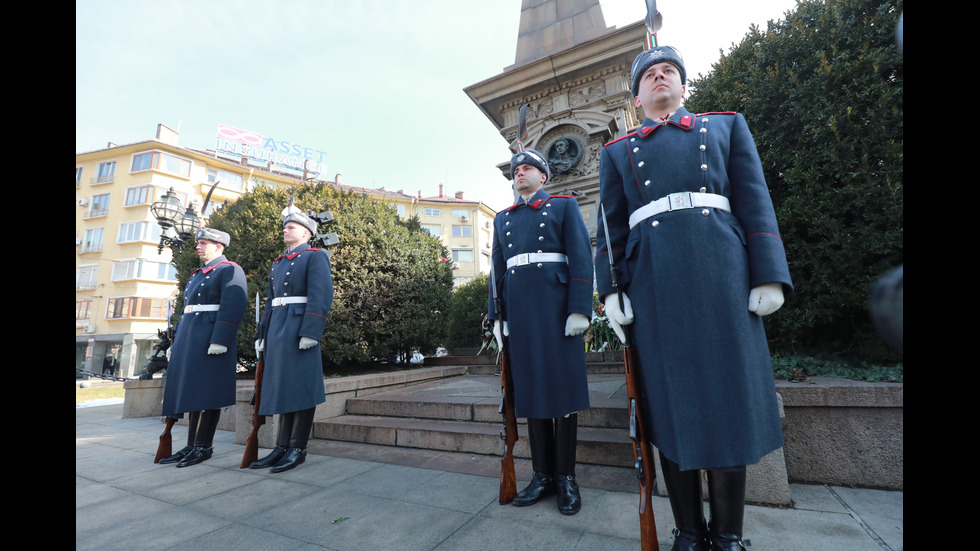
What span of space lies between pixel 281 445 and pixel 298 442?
17 cm

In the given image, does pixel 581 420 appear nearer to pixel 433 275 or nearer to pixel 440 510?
pixel 440 510

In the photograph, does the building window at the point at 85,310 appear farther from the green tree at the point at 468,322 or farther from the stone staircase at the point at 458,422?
the stone staircase at the point at 458,422

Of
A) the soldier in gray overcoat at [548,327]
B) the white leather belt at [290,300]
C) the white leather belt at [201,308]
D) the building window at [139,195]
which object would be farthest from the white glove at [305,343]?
the building window at [139,195]

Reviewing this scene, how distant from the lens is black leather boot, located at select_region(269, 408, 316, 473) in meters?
3.79

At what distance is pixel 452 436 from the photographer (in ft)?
13.2

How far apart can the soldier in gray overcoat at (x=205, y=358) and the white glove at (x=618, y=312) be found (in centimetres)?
399

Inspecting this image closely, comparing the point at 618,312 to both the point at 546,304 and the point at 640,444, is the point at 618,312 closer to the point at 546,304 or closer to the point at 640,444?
the point at 640,444

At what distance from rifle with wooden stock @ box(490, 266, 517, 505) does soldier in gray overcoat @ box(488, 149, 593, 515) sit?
5 centimetres

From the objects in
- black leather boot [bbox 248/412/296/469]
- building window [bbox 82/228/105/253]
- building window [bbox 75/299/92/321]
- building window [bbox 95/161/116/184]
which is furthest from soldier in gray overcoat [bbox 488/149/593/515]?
building window [bbox 95/161/116/184]

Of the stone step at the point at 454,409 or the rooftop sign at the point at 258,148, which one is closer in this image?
the stone step at the point at 454,409

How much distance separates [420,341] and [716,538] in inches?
267

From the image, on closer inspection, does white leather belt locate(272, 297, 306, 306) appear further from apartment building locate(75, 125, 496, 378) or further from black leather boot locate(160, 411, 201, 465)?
apartment building locate(75, 125, 496, 378)

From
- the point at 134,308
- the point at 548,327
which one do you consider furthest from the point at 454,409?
the point at 134,308

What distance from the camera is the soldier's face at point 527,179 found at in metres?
3.20
